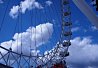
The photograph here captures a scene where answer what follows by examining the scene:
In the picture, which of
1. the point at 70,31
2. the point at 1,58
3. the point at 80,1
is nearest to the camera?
the point at 80,1

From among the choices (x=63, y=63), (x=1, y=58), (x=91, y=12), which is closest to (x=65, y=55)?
(x=63, y=63)

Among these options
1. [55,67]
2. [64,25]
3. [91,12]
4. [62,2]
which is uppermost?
[62,2]

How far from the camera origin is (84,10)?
8.98 meters

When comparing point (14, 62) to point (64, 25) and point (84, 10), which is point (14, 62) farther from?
point (84, 10)

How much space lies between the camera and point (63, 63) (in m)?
74.6

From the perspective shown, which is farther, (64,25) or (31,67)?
(64,25)

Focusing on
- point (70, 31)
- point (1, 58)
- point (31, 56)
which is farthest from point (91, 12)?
point (70, 31)

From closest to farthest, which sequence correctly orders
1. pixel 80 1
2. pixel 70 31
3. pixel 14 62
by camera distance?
pixel 80 1, pixel 14 62, pixel 70 31

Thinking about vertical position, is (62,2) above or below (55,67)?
above

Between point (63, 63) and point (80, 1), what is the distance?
66.8 metres

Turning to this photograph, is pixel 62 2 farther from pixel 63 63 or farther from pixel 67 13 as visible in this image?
pixel 63 63

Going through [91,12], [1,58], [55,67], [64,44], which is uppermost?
[64,44]

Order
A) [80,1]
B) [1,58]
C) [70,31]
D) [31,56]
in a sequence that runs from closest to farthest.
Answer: [80,1], [1,58], [31,56], [70,31]

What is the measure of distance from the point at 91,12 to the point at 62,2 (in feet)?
220
